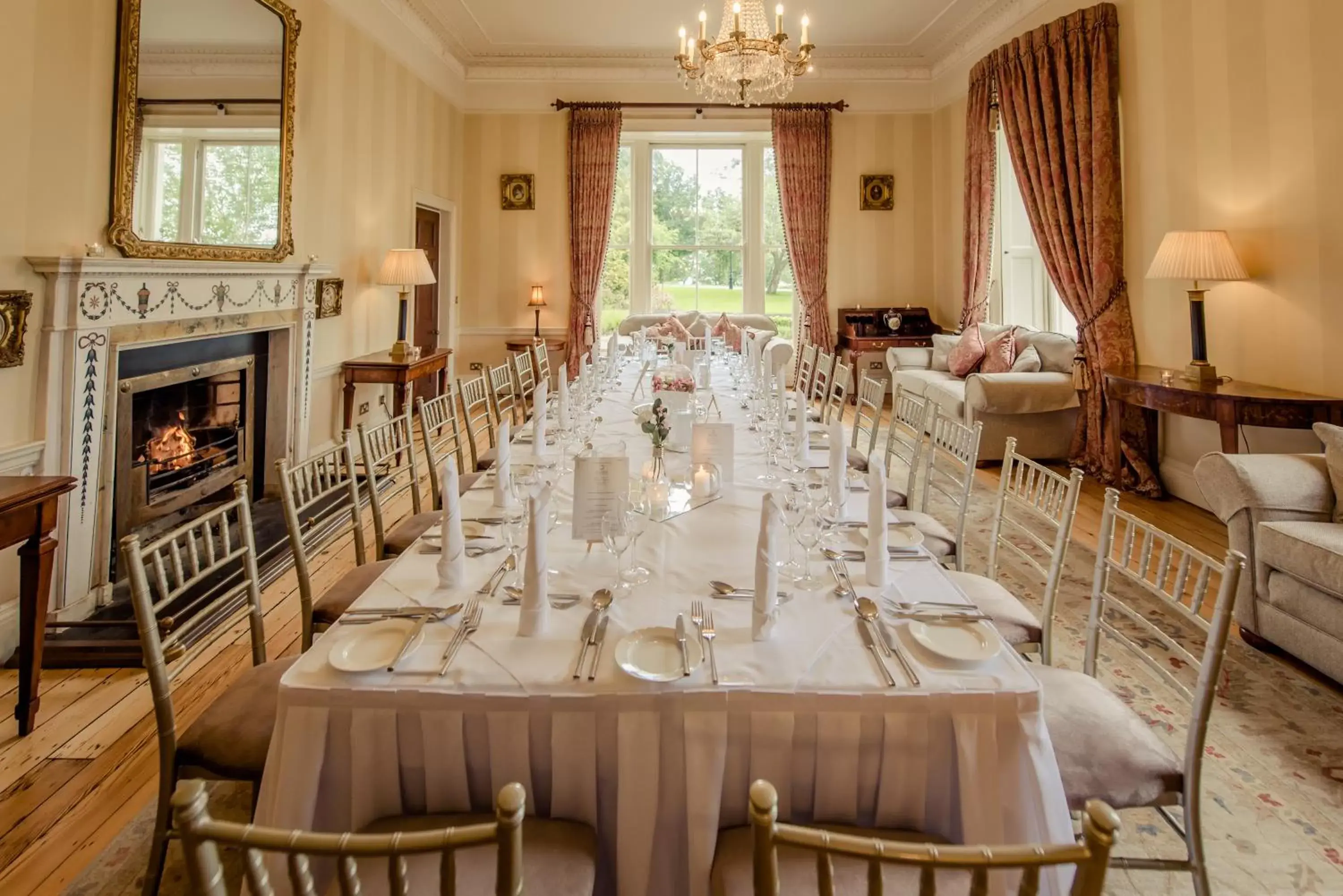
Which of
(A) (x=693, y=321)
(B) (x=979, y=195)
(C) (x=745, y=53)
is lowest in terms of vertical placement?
(A) (x=693, y=321)

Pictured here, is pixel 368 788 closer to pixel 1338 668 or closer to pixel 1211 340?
pixel 1338 668

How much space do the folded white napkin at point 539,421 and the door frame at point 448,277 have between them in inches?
191

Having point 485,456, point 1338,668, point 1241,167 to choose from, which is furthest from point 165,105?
point 1241,167

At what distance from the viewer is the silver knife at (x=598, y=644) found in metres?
1.13

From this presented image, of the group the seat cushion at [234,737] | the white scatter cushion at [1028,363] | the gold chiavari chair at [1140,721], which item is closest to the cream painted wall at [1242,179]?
the white scatter cushion at [1028,363]

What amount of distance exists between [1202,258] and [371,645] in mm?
4277

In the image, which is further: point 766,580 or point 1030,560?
point 1030,560

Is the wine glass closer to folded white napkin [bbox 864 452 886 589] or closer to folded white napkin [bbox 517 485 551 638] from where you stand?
folded white napkin [bbox 517 485 551 638]

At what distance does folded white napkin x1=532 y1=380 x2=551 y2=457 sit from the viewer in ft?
8.02

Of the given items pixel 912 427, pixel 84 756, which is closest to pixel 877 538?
pixel 912 427

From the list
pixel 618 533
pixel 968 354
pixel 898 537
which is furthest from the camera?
pixel 968 354

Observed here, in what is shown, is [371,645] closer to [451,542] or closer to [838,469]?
[451,542]

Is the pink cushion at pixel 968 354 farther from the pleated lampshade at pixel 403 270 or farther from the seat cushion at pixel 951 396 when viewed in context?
the pleated lampshade at pixel 403 270

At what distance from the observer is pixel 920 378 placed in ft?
20.7
